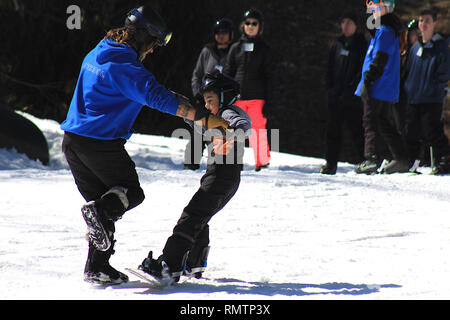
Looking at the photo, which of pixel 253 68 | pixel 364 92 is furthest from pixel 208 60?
pixel 364 92

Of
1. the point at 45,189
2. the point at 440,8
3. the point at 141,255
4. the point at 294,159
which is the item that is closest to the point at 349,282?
the point at 141,255

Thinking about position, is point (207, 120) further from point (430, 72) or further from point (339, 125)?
point (430, 72)

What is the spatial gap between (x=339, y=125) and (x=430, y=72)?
3.37 ft

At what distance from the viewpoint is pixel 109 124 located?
3.03 m

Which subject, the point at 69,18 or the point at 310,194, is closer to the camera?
the point at 310,194

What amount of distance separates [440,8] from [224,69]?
3.52m

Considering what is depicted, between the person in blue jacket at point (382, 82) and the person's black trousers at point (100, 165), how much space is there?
13.0 ft

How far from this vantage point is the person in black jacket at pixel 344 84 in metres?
7.01

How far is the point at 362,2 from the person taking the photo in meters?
10.1

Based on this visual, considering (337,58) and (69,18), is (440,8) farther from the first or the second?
(69,18)

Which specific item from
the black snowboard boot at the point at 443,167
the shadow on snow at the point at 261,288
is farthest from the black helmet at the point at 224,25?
the shadow on snow at the point at 261,288

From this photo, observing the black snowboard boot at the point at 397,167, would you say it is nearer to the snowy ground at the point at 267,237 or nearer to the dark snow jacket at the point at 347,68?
the snowy ground at the point at 267,237

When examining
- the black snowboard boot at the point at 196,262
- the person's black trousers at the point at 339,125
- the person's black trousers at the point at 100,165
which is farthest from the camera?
the person's black trousers at the point at 339,125

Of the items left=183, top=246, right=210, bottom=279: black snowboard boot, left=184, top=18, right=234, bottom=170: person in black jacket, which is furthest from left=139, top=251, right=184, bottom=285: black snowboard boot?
left=184, top=18, right=234, bottom=170: person in black jacket
